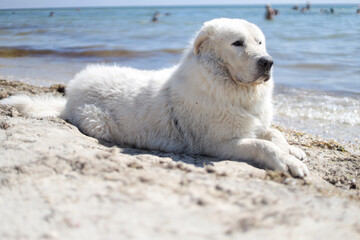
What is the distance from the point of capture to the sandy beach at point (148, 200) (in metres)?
1.95

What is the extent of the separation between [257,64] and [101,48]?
1226 cm

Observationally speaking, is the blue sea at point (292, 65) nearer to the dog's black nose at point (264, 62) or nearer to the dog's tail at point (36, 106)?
the dog's black nose at point (264, 62)

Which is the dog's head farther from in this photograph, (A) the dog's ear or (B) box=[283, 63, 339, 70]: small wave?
(B) box=[283, 63, 339, 70]: small wave

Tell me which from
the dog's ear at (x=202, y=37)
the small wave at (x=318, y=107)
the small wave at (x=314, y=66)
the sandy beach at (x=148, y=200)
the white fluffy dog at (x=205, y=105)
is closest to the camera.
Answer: the sandy beach at (x=148, y=200)

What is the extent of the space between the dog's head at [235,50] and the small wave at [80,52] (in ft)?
31.0

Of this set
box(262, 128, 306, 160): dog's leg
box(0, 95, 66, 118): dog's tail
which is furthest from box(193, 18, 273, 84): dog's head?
box(0, 95, 66, 118): dog's tail

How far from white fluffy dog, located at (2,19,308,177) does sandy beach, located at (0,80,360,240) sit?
21.9 inches

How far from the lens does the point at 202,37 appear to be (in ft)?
13.2

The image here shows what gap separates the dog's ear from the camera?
4.02m

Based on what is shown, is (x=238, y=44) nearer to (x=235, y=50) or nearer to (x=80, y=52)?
(x=235, y=50)

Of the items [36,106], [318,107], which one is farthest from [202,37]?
[318,107]

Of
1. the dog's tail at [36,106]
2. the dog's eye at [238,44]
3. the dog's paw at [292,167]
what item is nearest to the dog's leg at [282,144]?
the dog's paw at [292,167]

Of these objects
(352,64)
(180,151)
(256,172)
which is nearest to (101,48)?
(352,64)

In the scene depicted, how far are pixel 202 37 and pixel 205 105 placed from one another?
2.50 feet
